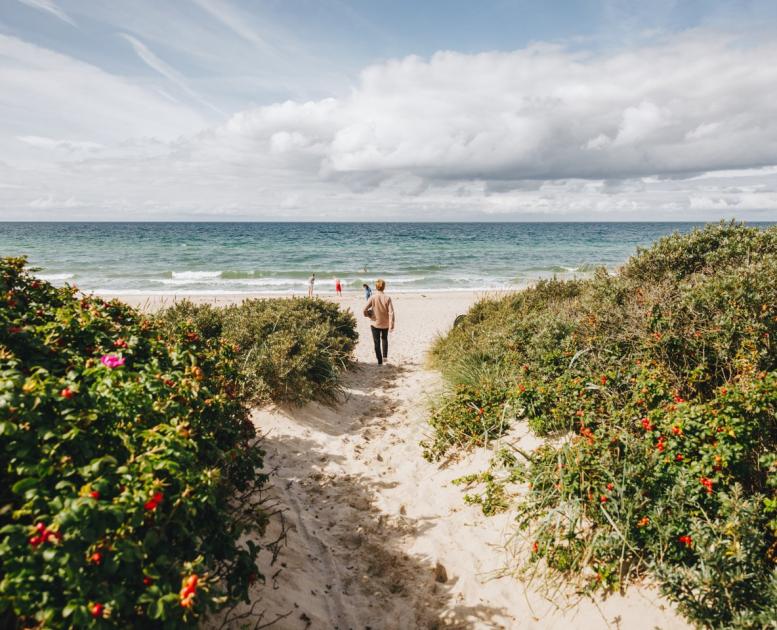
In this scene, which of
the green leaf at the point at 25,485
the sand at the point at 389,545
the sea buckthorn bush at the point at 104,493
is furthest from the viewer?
the sand at the point at 389,545

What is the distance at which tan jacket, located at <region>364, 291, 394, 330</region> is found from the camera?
10.6 meters

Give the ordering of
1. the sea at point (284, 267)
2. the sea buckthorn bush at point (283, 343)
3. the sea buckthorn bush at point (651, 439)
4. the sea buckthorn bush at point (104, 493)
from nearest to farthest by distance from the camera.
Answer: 1. the sea buckthorn bush at point (104, 493)
2. the sea buckthorn bush at point (651, 439)
3. the sea buckthorn bush at point (283, 343)
4. the sea at point (284, 267)

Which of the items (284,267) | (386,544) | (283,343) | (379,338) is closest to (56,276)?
(284,267)

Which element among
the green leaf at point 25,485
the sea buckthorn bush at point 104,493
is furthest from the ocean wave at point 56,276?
the green leaf at point 25,485

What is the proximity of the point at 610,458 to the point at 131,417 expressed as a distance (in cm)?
392

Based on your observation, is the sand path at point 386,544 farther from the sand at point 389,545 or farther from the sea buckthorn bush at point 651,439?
the sea buckthorn bush at point 651,439

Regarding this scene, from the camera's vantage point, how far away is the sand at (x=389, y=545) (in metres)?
3.69

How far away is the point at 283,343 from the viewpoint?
27.0 ft

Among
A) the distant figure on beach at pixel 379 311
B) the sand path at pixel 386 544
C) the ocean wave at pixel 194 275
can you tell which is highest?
the ocean wave at pixel 194 275

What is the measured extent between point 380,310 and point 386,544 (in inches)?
253

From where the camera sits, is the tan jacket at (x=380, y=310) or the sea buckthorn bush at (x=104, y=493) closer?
the sea buckthorn bush at (x=104, y=493)

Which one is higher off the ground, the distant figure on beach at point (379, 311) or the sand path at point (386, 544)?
the distant figure on beach at point (379, 311)

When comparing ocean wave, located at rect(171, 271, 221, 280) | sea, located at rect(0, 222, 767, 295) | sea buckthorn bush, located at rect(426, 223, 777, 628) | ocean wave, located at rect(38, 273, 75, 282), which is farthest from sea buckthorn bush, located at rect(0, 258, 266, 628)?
ocean wave, located at rect(38, 273, 75, 282)

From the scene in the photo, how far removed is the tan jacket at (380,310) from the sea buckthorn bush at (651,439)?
12.4ft
